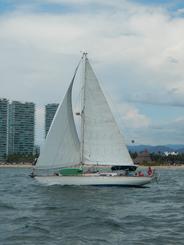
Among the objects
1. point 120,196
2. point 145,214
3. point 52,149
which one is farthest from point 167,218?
point 52,149

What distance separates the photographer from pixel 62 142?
6231 centimetres

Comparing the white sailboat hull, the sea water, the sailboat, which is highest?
the sailboat

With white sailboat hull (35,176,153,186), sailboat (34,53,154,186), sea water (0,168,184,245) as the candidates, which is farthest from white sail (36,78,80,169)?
sea water (0,168,184,245)

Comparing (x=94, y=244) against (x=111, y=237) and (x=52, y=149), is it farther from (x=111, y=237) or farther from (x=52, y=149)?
(x=52, y=149)

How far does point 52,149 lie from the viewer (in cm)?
6178

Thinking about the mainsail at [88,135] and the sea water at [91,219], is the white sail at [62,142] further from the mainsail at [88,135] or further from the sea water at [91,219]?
the sea water at [91,219]

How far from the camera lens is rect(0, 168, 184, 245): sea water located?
95.7 feet

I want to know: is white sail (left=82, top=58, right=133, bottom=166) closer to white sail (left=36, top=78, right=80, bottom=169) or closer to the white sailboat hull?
white sail (left=36, top=78, right=80, bottom=169)

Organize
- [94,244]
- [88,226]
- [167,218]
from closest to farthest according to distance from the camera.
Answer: [94,244]
[88,226]
[167,218]

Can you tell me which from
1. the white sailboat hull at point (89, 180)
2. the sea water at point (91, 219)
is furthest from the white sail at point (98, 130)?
the sea water at point (91, 219)

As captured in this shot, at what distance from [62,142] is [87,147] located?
10.2 ft

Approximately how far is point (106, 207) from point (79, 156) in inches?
750

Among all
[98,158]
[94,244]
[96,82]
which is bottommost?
[94,244]

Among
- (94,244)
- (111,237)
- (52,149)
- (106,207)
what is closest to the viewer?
(94,244)
